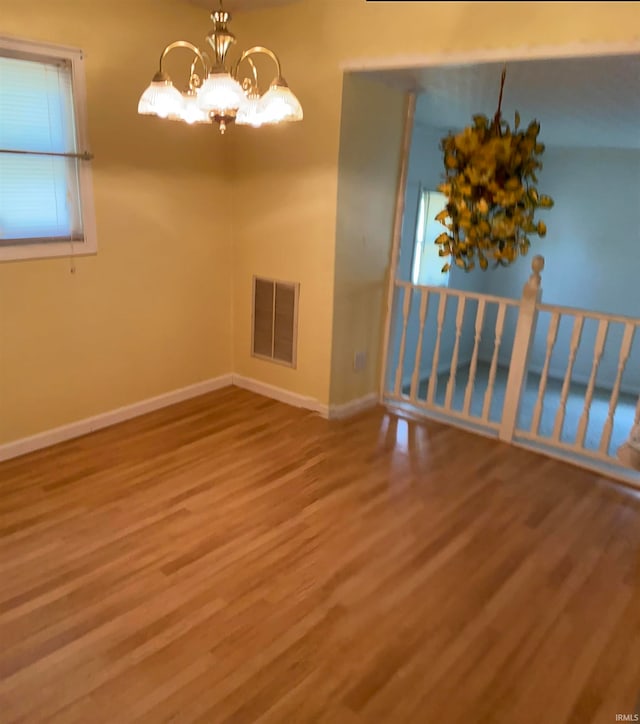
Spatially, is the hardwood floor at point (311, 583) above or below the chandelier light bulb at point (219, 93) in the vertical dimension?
below

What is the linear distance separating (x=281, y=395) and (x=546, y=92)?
8.07 ft

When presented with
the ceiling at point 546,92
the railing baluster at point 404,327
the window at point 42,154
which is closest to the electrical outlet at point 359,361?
the railing baluster at point 404,327

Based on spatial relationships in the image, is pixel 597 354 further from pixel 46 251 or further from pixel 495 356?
pixel 46 251

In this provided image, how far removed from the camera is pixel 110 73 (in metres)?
3.01

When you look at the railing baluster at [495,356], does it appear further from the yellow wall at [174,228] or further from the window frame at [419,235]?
the window frame at [419,235]

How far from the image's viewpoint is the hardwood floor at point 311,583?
177 centimetres

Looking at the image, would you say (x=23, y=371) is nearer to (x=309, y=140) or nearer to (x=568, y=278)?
(x=309, y=140)

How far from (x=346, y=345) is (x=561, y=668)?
2.20 meters

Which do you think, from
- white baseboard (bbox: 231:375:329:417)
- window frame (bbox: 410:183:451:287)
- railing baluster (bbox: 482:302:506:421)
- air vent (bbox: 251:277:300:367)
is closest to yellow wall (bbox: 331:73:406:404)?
white baseboard (bbox: 231:375:329:417)

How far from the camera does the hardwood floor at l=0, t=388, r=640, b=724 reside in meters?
1.77

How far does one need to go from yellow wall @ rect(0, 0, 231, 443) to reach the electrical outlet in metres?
1.06

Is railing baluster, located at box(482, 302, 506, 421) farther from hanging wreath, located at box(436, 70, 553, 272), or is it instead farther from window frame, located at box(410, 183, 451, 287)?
window frame, located at box(410, 183, 451, 287)

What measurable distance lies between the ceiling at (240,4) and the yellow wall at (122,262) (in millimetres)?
75

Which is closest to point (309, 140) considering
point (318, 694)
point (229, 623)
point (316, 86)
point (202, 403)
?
point (316, 86)
